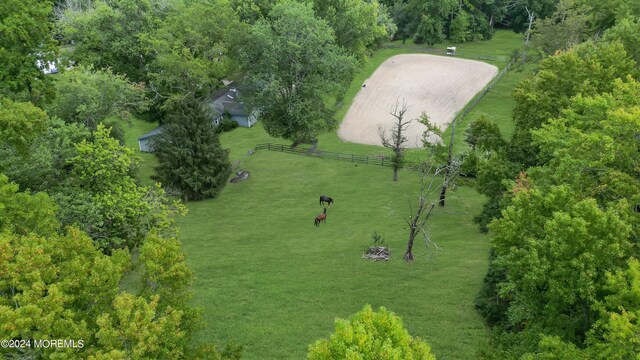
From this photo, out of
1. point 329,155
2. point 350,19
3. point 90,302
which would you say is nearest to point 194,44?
point 350,19

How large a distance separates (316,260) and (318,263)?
0.48 metres

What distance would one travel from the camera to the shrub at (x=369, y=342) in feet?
36.9

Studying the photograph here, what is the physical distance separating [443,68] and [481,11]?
22.9 metres

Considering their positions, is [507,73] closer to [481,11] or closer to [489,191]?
[481,11]

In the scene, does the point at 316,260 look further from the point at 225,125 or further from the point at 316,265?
the point at 225,125

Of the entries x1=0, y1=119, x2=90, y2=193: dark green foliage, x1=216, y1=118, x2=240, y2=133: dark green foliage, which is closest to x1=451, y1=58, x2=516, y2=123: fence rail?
x1=216, y1=118, x2=240, y2=133: dark green foliage

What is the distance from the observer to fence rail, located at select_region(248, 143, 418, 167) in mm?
49997

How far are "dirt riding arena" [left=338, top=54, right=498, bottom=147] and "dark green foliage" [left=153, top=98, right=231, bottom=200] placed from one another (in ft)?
64.8

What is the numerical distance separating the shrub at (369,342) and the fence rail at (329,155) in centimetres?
3638

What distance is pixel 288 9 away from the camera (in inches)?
1816

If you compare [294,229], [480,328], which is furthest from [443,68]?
[480,328]

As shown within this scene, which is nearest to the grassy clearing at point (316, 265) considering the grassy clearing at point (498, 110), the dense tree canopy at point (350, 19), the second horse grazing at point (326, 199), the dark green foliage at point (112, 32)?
the second horse grazing at point (326, 199)

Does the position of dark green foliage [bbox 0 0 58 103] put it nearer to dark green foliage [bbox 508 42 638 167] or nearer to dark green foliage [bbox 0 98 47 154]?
dark green foliage [bbox 0 98 47 154]

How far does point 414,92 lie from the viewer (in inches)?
2665
